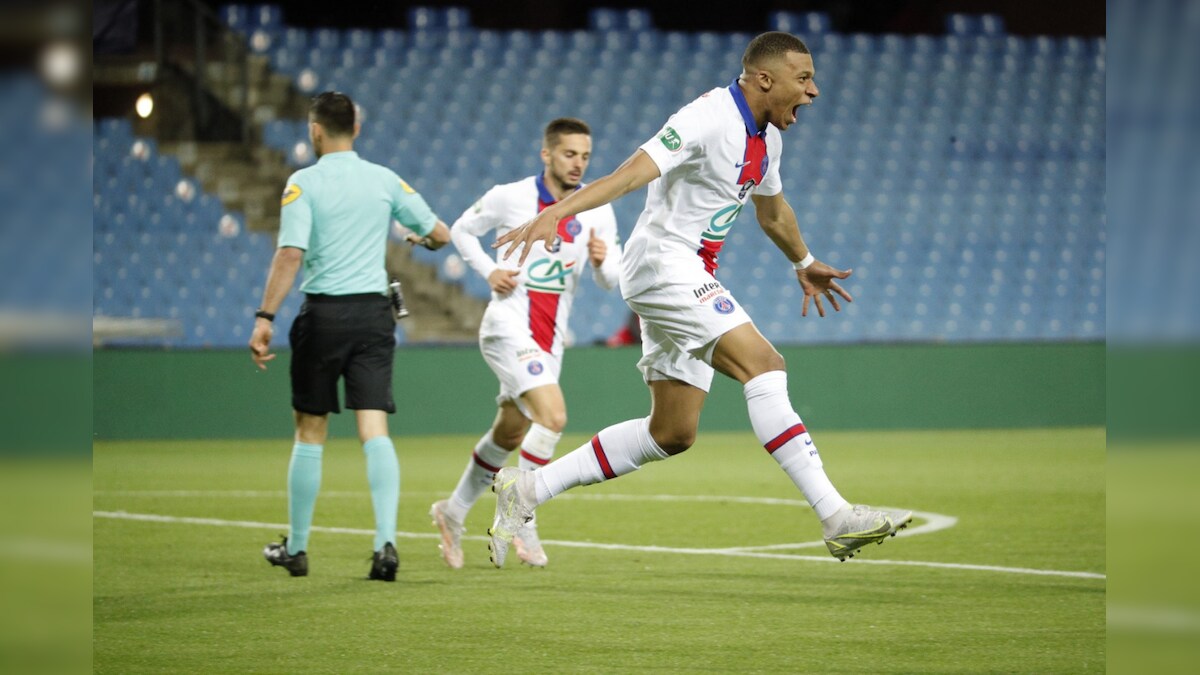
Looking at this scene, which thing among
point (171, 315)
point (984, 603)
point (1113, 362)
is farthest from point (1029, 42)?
point (1113, 362)

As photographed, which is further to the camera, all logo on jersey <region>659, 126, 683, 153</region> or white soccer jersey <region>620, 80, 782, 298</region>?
white soccer jersey <region>620, 80, 782, 298</region>

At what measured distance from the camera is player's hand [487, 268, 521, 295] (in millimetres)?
6637

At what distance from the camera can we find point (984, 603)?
5.34 meters

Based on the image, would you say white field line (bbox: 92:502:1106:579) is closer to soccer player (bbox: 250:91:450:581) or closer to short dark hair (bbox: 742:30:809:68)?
soccer player (bbox: 250:91:450:581)

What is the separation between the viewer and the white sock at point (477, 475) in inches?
262

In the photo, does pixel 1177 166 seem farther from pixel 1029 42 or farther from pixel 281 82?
pixel 1029 42

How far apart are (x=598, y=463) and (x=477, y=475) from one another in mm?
1684

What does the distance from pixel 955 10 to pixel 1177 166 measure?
842 inches

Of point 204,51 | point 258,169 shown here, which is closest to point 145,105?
point 204,51

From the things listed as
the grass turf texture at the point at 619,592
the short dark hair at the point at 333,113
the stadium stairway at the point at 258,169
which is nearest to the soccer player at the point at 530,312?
the grass turf texture at the point at 619,592

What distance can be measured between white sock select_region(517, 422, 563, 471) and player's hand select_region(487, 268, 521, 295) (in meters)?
0.67

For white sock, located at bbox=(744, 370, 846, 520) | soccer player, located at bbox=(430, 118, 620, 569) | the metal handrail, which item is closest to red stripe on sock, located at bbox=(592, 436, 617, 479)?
white sock, located at bbox=(744, 370, 846, 520)

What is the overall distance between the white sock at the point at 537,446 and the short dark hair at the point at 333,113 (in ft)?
5.55

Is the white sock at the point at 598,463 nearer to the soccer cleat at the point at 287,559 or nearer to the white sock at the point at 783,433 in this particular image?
the white sock at the point at 783,433
